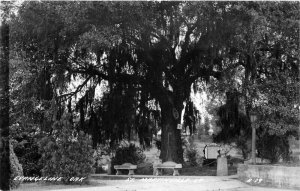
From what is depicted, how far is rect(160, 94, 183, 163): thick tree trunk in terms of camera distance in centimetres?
2356

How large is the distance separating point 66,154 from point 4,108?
3.75 m

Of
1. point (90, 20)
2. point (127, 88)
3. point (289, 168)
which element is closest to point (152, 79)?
point (127, 88)

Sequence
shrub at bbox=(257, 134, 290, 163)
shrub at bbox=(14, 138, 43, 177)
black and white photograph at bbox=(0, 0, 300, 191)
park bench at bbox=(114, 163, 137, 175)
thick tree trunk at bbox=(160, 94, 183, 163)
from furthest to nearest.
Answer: shrub at bbox=(257, 134, 290, 163) < thick tree trunk at bbox=(160, 94, 183, 163) < park bench at bbox=(114, 163, 137, 175) < shrub at bbox=(14, 138, 43, 177) < black and white photograph at bbox=(0, 0, 300, 191)

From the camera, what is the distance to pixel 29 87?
21.0m

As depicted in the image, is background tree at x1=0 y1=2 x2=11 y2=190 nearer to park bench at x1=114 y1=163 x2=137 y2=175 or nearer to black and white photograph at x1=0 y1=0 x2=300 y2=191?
black and white photograph at x1=0 y1=0 x2=300 y2=191

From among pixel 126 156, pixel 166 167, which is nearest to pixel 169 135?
pixel 166 167

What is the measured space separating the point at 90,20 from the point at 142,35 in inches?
110

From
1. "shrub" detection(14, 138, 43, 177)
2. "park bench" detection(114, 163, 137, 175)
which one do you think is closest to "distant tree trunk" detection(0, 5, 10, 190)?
"shrub" detection(14, 138, 43, 177)

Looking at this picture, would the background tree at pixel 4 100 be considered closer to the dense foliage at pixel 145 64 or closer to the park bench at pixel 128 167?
the dense foliage at pixel 145 64

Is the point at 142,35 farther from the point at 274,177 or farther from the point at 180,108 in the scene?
the point at 274,177

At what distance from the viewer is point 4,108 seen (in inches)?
732

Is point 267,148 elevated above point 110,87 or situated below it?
below

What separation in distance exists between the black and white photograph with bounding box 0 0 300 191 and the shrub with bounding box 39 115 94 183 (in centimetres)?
4

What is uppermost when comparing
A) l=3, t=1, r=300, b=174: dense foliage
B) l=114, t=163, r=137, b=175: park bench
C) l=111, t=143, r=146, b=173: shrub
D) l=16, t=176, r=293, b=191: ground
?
l=3, t=1, r=300, b=174: dense foliage
